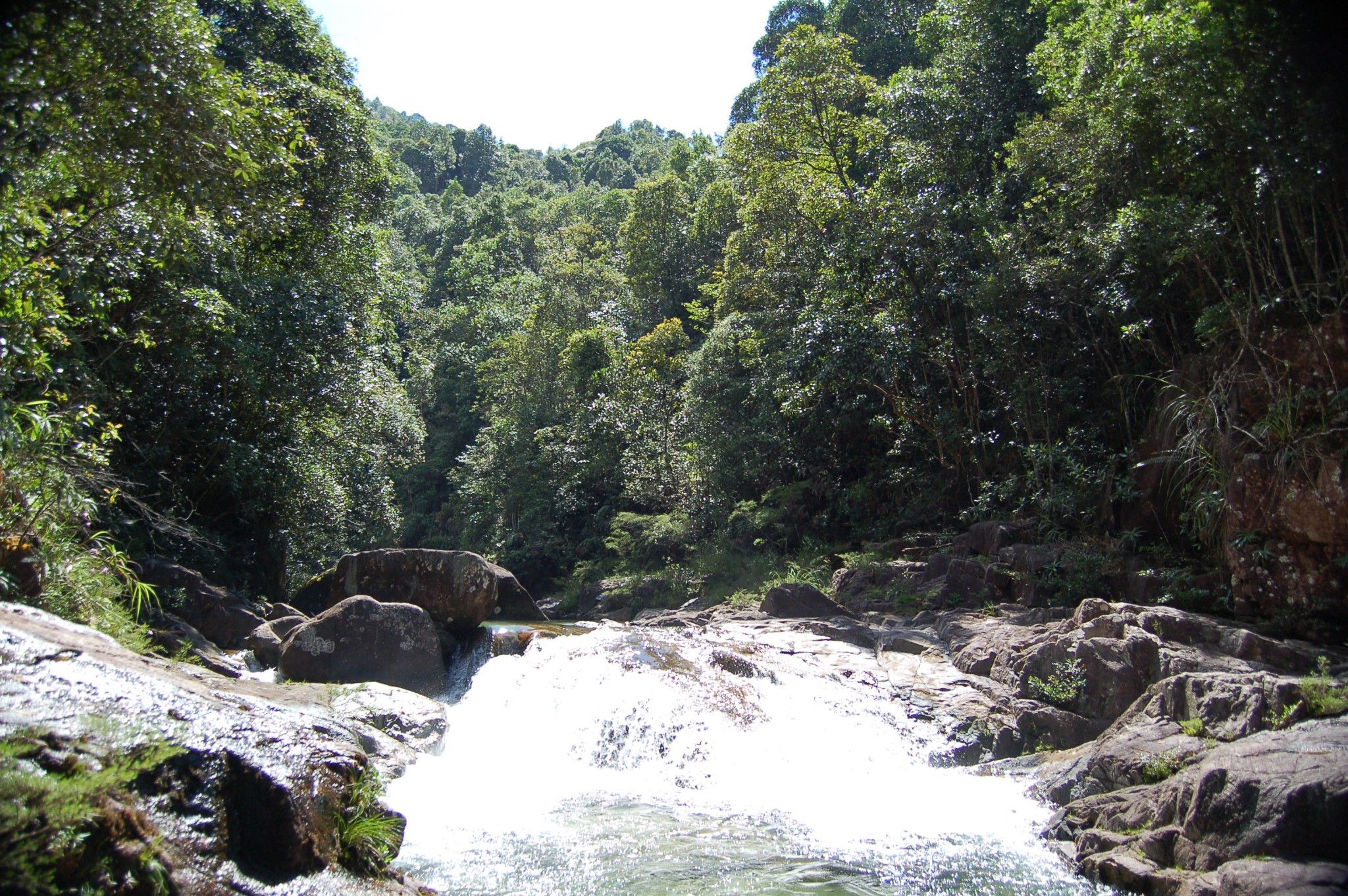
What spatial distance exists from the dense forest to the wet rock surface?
243 centimetres

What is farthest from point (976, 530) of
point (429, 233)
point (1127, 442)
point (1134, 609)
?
point (429, 233)

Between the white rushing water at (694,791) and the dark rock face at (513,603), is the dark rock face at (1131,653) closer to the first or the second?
the white rushing water at (694,791)

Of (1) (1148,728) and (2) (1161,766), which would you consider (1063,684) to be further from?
(2) (1161,766)

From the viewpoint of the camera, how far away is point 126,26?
4.72 meters

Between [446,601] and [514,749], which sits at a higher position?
[446,601]

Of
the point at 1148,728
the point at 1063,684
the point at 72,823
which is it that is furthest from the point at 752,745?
the point at 72,823

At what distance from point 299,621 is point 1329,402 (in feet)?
→ 41.6

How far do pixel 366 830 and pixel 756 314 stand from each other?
1734 cm

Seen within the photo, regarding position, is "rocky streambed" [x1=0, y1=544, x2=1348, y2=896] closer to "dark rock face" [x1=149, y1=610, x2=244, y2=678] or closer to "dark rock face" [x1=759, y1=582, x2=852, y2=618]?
"dark rock face" [x1=149, y1=610, x2=244, y2=678]

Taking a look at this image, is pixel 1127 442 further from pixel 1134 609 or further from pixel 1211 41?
pixel 1211 41

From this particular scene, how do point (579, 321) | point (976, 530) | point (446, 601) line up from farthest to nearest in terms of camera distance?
point (579, 321) < point (976, 530) < point (446, 601)

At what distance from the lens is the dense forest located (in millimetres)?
6328

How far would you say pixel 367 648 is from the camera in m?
10.6

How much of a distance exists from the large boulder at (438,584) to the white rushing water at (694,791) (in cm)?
152
